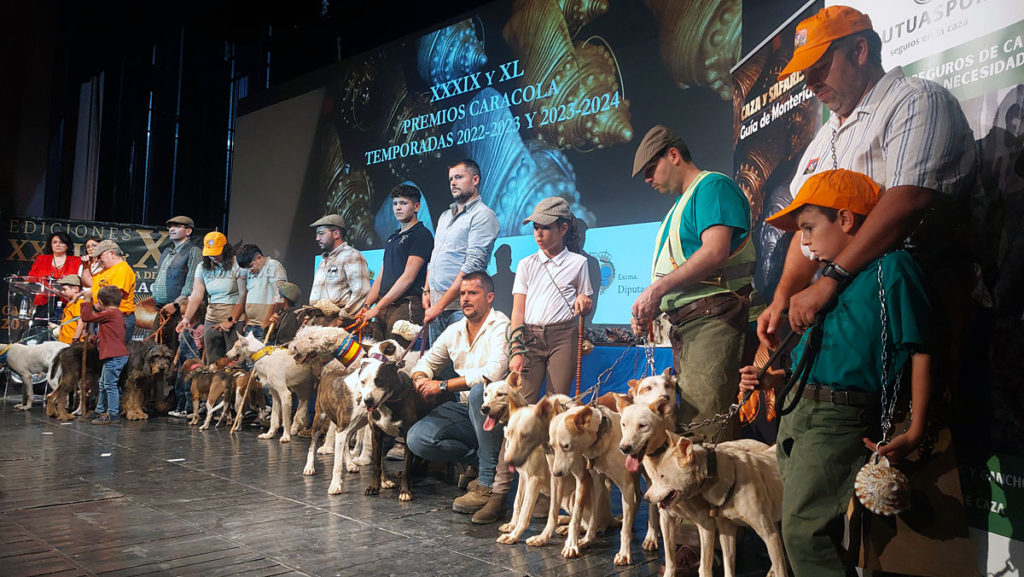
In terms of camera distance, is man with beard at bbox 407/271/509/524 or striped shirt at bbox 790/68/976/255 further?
man with beard at bbox 407/271/509/524

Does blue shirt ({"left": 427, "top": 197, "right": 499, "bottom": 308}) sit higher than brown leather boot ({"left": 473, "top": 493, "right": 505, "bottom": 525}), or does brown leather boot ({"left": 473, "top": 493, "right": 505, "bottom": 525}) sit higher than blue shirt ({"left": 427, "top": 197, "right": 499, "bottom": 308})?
blue shirt ({"left": 427, "top": 197, "right": 499, "bottom": 308})

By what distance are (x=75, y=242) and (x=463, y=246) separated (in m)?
6.98

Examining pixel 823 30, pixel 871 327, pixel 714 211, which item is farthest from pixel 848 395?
pixel 823 30

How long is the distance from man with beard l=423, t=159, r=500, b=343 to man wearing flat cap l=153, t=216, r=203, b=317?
13.7ft

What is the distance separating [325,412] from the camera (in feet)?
18.4

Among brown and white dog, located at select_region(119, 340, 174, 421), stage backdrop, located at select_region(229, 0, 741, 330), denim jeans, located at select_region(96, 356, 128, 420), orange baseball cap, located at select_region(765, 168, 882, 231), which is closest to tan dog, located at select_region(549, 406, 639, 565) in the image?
orange baseball cap, located at select_region(765, 168, 882, 231)

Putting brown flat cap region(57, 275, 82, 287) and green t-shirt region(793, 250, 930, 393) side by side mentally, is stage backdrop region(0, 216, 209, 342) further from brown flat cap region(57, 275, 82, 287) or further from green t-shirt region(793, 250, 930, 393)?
green t-shirt region(793, 250, 930, 393)

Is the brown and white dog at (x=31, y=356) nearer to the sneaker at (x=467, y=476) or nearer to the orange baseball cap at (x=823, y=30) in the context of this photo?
the sneaker at (x=467, y=476)

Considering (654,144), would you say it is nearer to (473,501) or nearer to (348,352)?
(473,501)

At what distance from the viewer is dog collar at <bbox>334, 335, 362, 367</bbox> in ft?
19.4

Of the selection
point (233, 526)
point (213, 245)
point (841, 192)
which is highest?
point (213, 245)

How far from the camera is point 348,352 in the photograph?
5.94 m

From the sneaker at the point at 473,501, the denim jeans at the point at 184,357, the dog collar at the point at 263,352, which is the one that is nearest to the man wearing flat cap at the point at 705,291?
the sneaker at the point at 473,501

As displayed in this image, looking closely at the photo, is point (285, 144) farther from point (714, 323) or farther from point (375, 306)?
point (714, 323)
